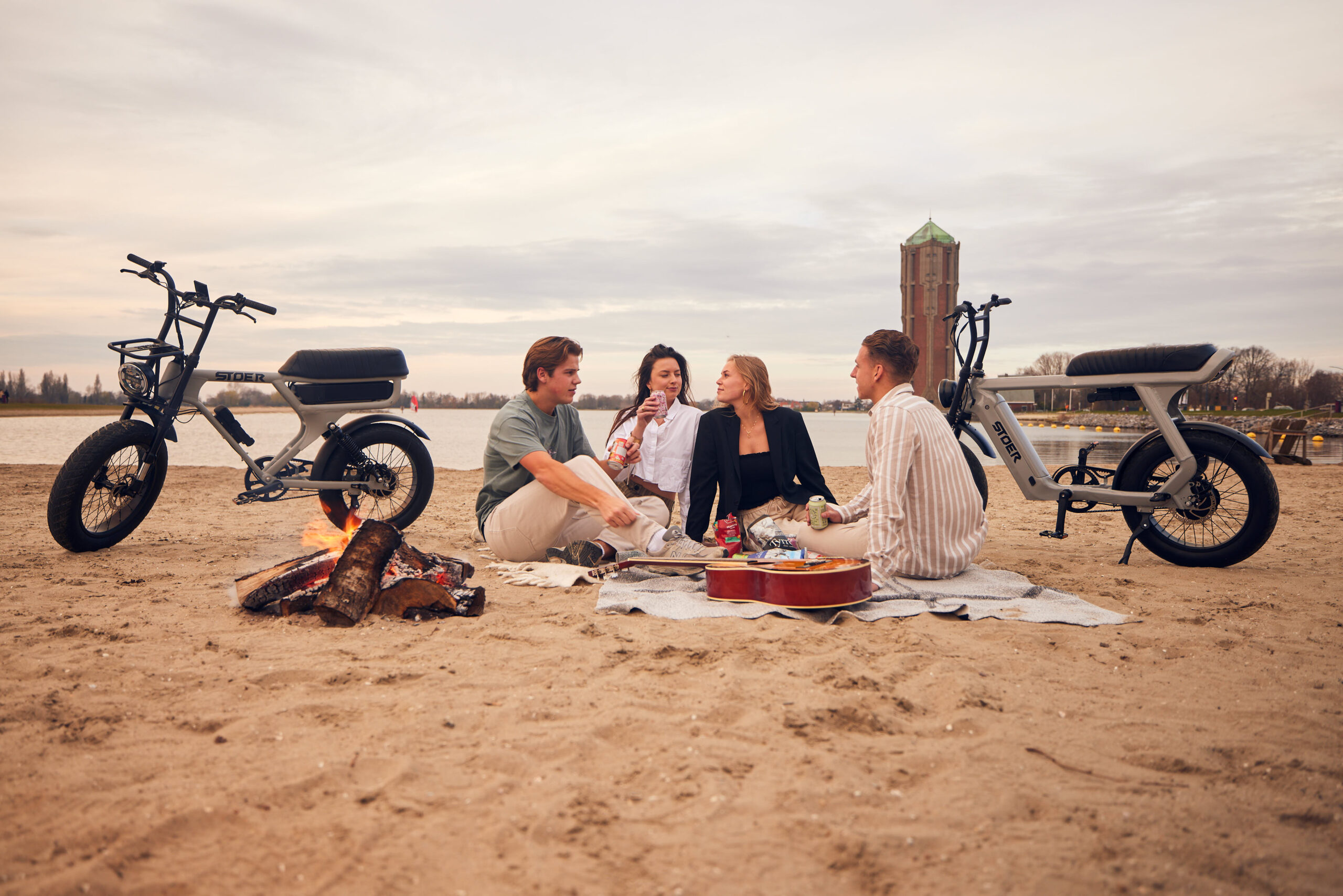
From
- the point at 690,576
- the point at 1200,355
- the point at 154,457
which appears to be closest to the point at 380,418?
the point at 154,457

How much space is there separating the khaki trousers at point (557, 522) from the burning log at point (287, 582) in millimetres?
1100

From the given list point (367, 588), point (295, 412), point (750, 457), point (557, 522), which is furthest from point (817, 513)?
point (295, 412)

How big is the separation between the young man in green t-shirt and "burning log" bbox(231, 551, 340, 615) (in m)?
1.13

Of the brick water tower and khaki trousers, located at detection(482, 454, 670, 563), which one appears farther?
the brick water tower

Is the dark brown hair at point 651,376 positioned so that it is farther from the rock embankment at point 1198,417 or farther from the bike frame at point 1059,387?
the rock embankment at point 1198,417

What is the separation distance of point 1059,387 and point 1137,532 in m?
1.05

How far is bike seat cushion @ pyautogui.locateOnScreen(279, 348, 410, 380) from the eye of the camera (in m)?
5.65

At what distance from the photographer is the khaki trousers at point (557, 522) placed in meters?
4.31

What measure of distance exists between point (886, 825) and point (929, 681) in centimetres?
94

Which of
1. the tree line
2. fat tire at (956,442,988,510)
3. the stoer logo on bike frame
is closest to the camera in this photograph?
the stoer logo on bike frame

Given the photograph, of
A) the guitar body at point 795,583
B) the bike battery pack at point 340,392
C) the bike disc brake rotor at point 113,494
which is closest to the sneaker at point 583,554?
the guitar body at point 795,583

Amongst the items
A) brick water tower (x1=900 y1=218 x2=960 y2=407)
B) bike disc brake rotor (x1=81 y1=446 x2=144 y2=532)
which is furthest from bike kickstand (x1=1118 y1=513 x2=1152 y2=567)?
brick water tower (x1=900 y1=218 x2=960 y2=407)

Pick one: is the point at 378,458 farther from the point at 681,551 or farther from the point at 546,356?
the point at 681,551

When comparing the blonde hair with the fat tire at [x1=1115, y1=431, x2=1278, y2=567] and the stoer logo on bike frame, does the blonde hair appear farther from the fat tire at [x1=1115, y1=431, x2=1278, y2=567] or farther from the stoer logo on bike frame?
the fat tire at [x1=1115, y1=431, x2=1278, y2=567]
